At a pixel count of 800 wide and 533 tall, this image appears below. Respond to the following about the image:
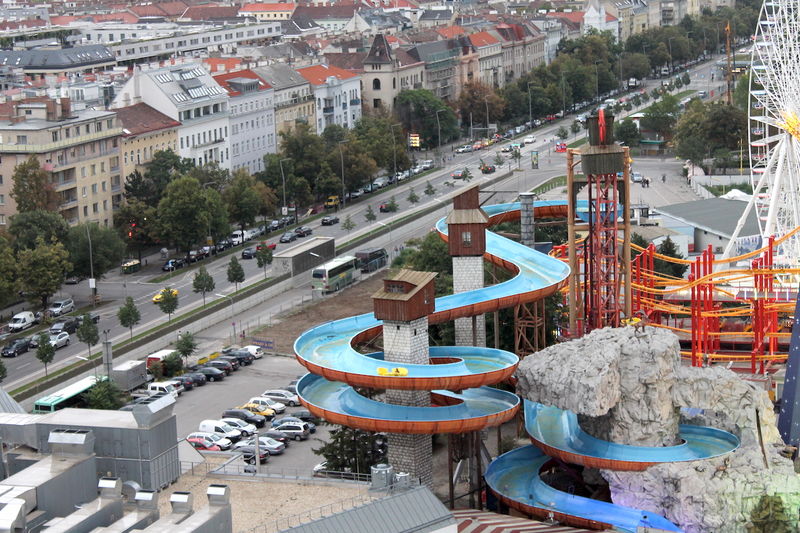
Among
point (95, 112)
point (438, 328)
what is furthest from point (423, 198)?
point (438, 328)

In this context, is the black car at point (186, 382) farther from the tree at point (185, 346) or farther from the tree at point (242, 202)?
the tree at point (242, 202)

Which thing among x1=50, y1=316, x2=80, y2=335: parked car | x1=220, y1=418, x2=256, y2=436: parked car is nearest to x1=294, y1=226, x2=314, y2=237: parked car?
x1=50, y1=316, x2=80, y2=335: parked car

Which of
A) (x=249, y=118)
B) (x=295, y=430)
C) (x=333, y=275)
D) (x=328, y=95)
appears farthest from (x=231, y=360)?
(x=328, y=95)

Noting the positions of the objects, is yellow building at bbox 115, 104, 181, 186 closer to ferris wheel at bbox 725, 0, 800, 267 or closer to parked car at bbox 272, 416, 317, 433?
ferris wheel at bbox 725, 0, 800, 267

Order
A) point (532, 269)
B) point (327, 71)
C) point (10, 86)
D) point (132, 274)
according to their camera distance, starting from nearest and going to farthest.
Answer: point (532, 269) → point (132, 274) → point (10, 86) → point (327, 71)

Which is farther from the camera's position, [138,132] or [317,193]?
[317,193]

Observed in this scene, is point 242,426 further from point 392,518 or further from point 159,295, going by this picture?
point 392,518

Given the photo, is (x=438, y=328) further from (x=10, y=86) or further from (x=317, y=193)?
(x=10, y=86)
